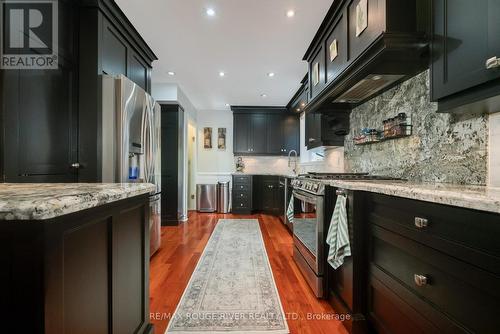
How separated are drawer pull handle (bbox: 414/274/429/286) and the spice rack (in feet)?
4.04

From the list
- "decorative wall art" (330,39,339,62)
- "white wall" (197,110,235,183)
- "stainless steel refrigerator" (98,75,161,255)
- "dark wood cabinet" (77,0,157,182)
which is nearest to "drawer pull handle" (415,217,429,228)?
"decorative wall art" (330,39,339,62)

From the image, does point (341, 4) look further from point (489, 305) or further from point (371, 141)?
point (489, 305)

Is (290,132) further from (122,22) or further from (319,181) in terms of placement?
(122,22)

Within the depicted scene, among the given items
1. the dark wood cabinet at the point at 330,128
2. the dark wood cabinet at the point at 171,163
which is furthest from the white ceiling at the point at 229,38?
the dark wood cabinet at the point at 330,128

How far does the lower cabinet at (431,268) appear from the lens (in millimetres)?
736

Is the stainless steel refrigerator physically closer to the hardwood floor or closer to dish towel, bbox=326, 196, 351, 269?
the hardwood floor

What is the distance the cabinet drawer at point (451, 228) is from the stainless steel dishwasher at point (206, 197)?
4689 millimetres

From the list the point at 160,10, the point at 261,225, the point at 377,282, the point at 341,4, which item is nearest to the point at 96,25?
the point at 160,10

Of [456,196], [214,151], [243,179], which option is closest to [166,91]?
[214,151]

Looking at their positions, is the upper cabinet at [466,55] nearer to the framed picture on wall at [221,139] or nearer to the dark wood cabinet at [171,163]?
the dark wood cabinet at [171,163]

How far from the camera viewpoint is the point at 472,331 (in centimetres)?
78

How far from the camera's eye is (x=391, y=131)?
6.50 ft

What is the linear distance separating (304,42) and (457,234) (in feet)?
8.37

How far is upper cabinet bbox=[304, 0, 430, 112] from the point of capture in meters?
1.42
